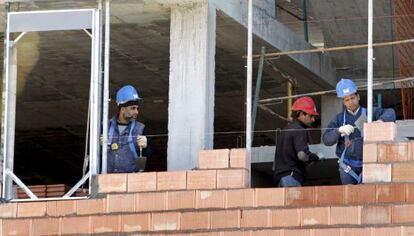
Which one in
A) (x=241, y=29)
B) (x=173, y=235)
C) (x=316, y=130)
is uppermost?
(x=241, y=29)

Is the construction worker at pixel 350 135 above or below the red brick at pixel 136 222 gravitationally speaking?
above

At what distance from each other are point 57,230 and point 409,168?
3.62m

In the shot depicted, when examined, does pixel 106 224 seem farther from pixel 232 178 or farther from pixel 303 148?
pixel 303 148

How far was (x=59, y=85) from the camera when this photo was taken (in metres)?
21.2

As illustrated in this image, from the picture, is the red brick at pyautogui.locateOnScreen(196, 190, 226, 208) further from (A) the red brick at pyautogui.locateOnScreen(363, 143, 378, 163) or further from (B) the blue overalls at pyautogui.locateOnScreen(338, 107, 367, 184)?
(A) the red brick at pyautogui.locateOnScreen(363, 143, 378, 163)

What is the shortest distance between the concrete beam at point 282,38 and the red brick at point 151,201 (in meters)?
2.42

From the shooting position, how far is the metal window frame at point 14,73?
16484 mm

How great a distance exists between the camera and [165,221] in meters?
15.8

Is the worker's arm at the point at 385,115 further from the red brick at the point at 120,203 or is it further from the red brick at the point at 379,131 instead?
the red brick at the point at 120,203

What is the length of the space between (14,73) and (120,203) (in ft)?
6.78

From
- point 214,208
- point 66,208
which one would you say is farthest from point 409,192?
point 66,208

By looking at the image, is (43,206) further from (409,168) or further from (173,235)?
(409,168)

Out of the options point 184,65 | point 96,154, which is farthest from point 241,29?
point 96,154

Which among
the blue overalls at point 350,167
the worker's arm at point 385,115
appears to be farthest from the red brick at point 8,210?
the worker's arm at point 385,115
